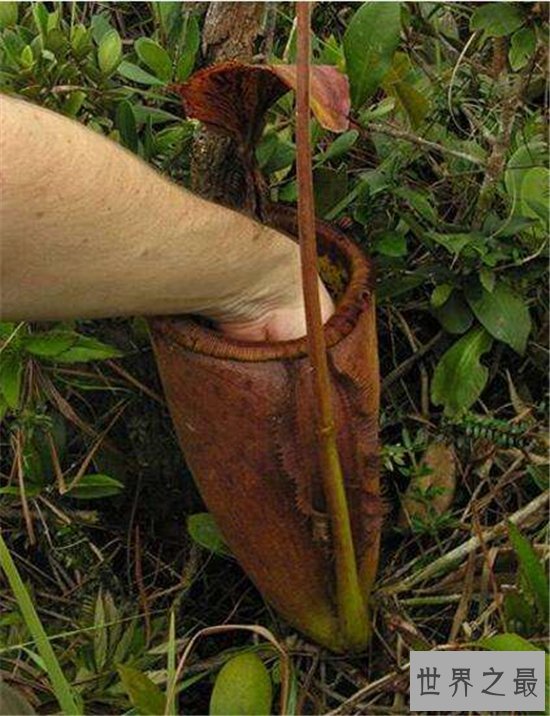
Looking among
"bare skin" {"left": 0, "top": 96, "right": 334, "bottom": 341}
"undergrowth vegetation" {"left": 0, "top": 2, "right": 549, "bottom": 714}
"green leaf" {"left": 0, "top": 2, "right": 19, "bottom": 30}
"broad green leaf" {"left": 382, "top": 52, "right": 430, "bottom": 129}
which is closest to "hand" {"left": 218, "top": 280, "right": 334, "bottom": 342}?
"bare skin" {"left": 0, "top": 96, "right": 334, "bottom": 341}

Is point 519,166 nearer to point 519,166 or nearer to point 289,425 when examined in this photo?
point 519,166

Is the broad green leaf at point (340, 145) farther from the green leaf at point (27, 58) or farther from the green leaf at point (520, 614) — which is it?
the green leaf at point (520, 614)

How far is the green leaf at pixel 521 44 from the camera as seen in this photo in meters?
0.95

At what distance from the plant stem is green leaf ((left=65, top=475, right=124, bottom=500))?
261 mm

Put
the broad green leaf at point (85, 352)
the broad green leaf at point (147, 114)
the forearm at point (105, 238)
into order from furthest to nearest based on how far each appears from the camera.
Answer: the broad green leaf at point (147, 114)
the broad green leaf at point (85, 352)
the forearm at point (105, 238)

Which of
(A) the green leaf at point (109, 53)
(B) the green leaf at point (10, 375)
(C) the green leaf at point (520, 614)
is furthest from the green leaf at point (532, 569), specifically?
(A) the green leaf at point (109, 53)

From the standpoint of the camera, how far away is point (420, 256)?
120 cm

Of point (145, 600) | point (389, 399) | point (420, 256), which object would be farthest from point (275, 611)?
point (420, 256)

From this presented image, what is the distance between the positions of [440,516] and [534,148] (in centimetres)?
37

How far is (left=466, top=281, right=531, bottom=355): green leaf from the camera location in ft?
3.57

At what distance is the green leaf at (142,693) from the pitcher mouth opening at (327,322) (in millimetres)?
260

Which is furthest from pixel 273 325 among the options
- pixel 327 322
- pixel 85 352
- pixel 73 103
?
pixel 73 103

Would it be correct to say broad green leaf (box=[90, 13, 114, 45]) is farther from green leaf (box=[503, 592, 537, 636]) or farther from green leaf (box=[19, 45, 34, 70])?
green leaf (box=[503, 592, 537, 636])

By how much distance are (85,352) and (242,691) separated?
32cm
